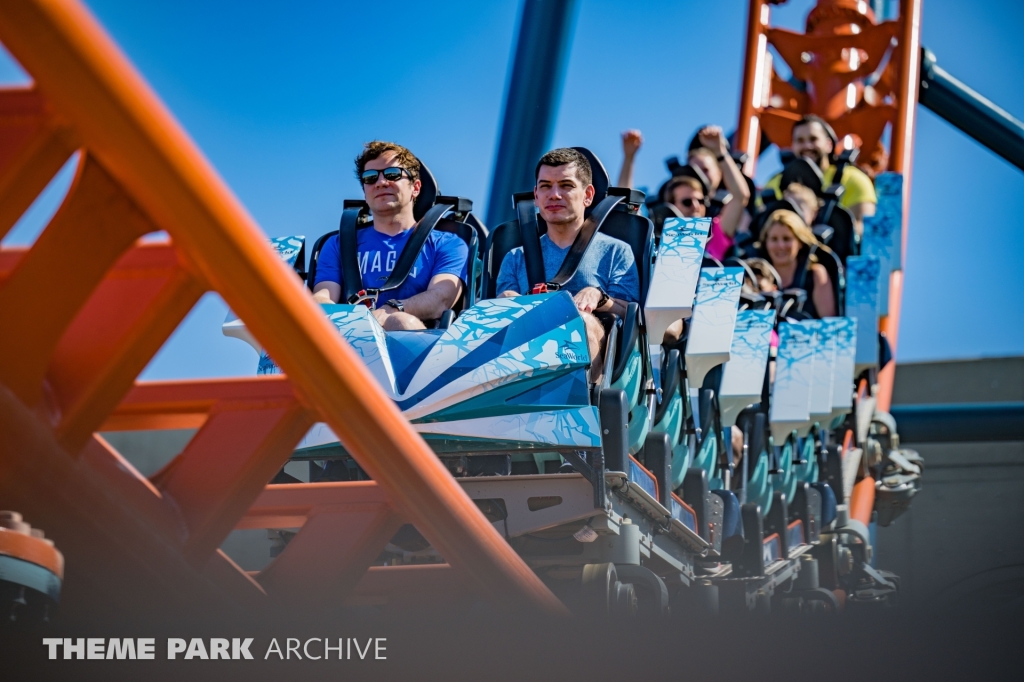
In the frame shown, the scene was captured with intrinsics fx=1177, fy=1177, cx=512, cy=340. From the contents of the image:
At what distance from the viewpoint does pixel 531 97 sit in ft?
18.3

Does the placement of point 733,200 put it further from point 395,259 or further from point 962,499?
point 962,499

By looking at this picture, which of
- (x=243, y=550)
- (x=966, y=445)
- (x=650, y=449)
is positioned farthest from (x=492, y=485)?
(x=966, y=445)

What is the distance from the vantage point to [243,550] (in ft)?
24.3

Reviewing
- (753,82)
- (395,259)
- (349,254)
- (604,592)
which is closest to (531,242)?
(395,259)

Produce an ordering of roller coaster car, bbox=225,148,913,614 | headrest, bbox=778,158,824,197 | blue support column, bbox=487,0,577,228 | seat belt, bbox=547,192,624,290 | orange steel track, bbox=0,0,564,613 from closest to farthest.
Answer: orange steel track, bbox=0,0,564,613 → roller coaster car, bbox=225,148,913,614 → seat belt, bbox=547,192,624,290 → blue support column, bbox=487,0,577,228 → headrest, bbox=778,158,824,197

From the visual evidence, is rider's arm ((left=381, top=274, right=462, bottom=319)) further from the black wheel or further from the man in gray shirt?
the black wheel

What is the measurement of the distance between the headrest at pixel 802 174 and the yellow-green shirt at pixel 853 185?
0.08 m

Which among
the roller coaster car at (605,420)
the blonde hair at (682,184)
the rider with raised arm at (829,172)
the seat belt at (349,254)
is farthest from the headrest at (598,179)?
the rider with raised arm at (829,172)

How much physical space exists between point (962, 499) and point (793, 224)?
11.3 ft

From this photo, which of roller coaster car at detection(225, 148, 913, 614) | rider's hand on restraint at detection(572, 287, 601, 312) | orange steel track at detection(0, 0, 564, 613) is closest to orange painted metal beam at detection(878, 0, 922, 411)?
roller coaster car at detection(225, 148, 913, 614)

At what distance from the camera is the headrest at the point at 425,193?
344 cm

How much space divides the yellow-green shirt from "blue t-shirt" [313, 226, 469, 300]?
11.0 feet

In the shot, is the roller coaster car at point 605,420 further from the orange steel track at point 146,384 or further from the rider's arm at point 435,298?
the orange steel track at point 146,384

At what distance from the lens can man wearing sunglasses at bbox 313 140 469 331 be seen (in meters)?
3.19
